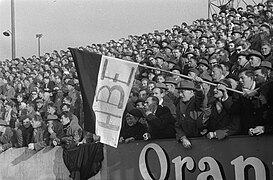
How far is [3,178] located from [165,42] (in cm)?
614

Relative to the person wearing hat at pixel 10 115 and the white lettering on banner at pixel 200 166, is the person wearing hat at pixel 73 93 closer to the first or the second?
the person wearing hat at pixel 10 115

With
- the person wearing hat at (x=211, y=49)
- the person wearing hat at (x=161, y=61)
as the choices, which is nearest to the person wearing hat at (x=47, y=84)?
the person wearing hat at (x=161, y=61)

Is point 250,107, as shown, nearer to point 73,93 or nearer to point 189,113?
point 189,113

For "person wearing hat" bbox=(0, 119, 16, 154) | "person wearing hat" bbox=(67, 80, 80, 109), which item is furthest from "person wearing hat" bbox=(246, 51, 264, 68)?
"person wearing hat" bbox=(0, 119, 16, 154)

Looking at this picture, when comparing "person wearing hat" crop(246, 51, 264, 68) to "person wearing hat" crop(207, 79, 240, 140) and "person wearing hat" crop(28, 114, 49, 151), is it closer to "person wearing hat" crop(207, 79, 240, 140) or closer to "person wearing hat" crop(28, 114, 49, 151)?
"person wearing hat" crop(207, 79, 240, 140)

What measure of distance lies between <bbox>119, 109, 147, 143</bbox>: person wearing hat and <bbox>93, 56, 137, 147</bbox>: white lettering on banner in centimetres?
63

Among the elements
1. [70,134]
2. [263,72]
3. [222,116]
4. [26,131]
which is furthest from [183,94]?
[26,131]

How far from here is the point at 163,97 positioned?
8.59 m

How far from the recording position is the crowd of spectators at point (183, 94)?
657 cm

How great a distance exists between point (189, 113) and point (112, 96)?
120cm

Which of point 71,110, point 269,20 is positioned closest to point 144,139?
point 71,110

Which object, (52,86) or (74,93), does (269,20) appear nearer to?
(74,93)

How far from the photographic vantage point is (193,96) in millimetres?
7297

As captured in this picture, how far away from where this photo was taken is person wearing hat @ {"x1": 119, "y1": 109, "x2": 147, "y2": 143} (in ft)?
27.6
